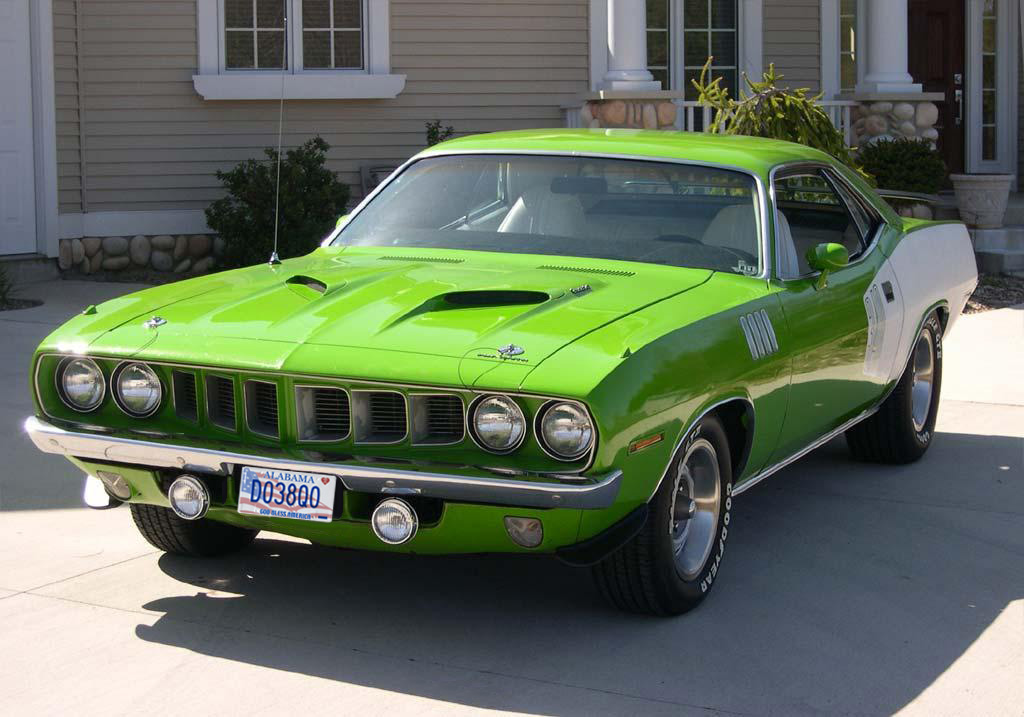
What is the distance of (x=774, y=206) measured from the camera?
17.9 feet

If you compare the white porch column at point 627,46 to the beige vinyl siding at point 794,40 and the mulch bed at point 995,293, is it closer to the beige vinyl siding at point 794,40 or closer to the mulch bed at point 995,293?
the beige vinyl siding at point 794,40

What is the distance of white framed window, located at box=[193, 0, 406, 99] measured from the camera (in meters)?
13.2

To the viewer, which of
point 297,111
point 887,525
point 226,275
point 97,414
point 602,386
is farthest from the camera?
point 297,111

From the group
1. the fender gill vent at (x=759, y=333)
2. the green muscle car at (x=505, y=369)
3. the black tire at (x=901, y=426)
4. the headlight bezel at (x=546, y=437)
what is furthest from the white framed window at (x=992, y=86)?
the headlight bezel at (x=546, y=437)

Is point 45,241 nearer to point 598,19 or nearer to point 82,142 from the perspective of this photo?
point 82,142

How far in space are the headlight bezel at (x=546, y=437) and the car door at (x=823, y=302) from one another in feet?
4.68

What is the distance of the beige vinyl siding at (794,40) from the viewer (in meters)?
15.1

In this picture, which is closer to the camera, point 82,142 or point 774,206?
point 774,206

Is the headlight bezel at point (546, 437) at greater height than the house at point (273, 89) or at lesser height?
lesser

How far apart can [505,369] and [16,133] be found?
969 cm

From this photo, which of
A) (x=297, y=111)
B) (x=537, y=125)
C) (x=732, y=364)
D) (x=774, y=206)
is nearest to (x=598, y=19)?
(x=537, y=125)

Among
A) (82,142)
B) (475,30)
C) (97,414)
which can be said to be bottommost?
(97,414)

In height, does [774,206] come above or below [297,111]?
below

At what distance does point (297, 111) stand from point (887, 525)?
8973 mm
